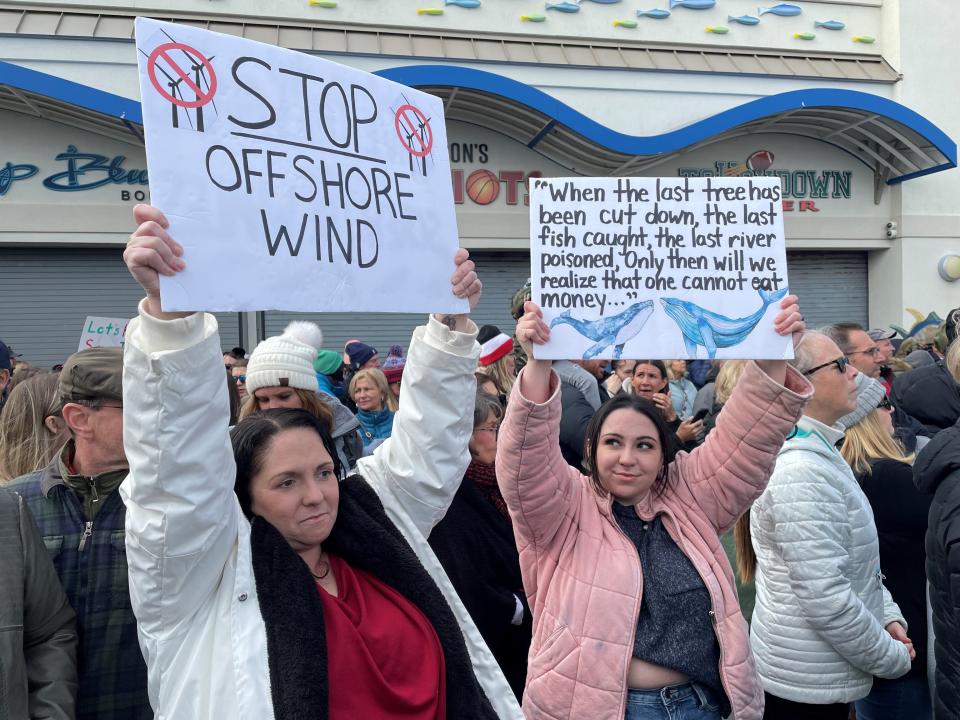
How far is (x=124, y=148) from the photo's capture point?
11492 mm

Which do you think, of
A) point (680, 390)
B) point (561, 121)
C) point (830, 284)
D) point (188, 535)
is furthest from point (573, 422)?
point (830, 284)

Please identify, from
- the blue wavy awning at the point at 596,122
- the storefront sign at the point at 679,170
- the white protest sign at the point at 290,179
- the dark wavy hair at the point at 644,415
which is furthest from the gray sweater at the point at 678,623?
the storefront sign at the point at 679,170

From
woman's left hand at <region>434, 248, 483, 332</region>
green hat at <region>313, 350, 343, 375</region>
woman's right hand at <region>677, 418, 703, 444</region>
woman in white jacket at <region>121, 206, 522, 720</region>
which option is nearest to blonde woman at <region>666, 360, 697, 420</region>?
woman's right hand at <region>677, 418, 703, 444</region>

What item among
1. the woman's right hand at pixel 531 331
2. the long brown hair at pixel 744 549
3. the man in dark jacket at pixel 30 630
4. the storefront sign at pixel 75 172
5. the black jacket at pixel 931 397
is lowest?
the long brown hair at pixel 744 549

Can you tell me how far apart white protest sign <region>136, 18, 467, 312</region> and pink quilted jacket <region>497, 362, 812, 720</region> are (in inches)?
21.7

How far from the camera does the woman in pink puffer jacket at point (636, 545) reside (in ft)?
7.32

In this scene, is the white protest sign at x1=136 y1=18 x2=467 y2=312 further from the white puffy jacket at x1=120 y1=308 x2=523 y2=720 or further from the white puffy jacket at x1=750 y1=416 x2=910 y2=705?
the white puffy jacket at x1=750 y1=416 x2=910 y2=705

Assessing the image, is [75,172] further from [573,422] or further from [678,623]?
[678,623]

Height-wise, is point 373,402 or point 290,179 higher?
point 290,179

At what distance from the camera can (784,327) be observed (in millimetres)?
2391

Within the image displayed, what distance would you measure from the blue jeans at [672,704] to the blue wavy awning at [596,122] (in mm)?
9192

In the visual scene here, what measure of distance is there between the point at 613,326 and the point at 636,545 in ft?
2.10

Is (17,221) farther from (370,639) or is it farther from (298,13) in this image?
(370,639)

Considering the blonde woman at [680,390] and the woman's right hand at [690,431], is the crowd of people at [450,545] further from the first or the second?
the blonde woman at [680,390]
